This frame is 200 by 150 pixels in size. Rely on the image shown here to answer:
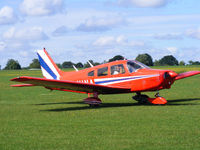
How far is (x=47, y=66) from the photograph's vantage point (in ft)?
58.7

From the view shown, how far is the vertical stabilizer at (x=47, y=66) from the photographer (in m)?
17.9

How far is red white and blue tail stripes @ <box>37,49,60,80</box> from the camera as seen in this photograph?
17891 mm

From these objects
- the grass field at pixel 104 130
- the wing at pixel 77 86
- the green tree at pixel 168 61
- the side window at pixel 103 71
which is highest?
the green tree at pixel 168 61

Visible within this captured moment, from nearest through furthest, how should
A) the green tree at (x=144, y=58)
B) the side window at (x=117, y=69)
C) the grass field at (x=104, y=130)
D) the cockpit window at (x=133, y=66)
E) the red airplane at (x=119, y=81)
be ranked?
the grass field at (x=104, y=130), the red airplane at (x=119, y=81), the cockpit window at (x=133, y=66), the side window at (x=117, y=69), the green tree at (x=144, y=58)

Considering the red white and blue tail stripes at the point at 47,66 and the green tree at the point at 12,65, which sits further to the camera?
the green tree at the point at 12,65

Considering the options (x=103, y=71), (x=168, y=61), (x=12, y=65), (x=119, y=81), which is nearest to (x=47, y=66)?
(x=103, y=71)

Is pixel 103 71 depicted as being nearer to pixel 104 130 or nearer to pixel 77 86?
pixel 77 86

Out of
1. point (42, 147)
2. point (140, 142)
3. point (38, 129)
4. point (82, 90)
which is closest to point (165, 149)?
point (140, 142)

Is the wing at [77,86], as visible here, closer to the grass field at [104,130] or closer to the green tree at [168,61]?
the grass field at [104,130]

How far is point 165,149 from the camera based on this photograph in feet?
22.8

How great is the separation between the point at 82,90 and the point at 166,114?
4.84 m

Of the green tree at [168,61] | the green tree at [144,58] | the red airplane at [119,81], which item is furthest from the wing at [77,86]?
the green tree at [168,61]

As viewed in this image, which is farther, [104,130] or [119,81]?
[119,81]

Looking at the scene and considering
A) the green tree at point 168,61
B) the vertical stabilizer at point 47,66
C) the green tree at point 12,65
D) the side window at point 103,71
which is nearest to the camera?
the side window at point 103,71
